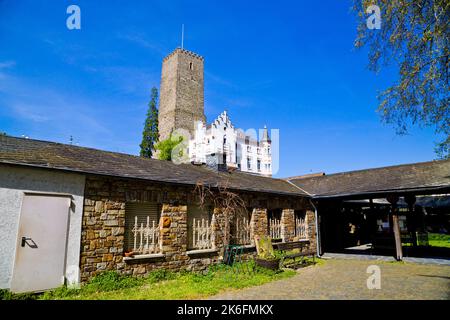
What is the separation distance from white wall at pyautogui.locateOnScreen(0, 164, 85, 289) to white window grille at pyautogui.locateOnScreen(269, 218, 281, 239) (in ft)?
27.1

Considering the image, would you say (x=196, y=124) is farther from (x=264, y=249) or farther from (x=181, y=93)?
(x=264, y=249)

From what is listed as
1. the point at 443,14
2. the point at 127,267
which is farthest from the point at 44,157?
the point at 443,14

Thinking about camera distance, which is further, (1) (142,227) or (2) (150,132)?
(2) (150,132)

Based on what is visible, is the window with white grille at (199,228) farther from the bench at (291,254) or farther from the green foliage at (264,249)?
the bench at (291,254)

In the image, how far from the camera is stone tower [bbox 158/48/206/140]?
41.0 meters

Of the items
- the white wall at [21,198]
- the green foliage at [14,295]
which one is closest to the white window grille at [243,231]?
the white wall at [21,198]

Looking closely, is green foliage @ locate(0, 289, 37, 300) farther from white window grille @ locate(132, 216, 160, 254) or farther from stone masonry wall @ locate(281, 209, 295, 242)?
stone masonry wall @ locate(281, 209, 295, 242)

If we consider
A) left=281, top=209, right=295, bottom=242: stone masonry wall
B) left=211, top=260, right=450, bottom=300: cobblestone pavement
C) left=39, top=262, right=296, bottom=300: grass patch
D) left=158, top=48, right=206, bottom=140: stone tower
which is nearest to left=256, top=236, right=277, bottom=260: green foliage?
left=39, top=262, right=296, bottom=300: grass patch

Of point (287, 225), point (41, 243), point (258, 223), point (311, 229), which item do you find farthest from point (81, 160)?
point (311, 229)

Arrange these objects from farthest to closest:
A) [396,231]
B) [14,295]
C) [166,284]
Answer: [396,231], [166,284], [14,295]

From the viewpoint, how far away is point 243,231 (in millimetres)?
11586

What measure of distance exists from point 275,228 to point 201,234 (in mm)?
4452

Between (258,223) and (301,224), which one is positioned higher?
(258,223)

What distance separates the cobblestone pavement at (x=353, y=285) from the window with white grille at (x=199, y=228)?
9.18 feet
